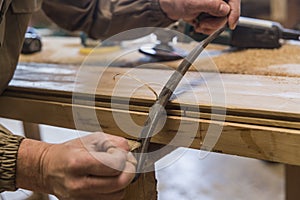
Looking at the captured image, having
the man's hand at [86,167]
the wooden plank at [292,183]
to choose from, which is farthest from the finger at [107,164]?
the wooden plank at [292,183]

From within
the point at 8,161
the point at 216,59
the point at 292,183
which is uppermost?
the point at 8,161

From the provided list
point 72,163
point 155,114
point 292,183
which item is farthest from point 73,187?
point 292,183

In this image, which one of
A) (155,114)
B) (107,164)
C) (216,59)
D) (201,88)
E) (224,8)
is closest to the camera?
(107,164)

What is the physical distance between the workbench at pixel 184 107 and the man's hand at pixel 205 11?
0.35 ft

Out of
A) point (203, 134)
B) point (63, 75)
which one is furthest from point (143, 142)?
point (63, 75)

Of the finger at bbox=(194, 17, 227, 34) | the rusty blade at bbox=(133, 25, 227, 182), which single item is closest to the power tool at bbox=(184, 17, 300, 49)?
the finger at bbox=(194, 17, 227, 34)

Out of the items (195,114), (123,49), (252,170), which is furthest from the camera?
(252,170)

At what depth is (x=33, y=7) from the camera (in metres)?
0.75

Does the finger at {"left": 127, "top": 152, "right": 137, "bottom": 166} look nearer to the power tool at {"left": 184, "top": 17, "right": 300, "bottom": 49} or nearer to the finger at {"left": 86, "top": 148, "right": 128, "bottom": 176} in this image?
the finger at {"left": 86, "top": 148, "right": 128, "bottom": 176}

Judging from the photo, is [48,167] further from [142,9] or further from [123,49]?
[123,49]

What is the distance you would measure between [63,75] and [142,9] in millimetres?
253

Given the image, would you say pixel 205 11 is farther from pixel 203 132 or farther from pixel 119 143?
pixel 119 143

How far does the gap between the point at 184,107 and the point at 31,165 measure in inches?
8.1

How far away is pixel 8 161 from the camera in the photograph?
19.8 inches
